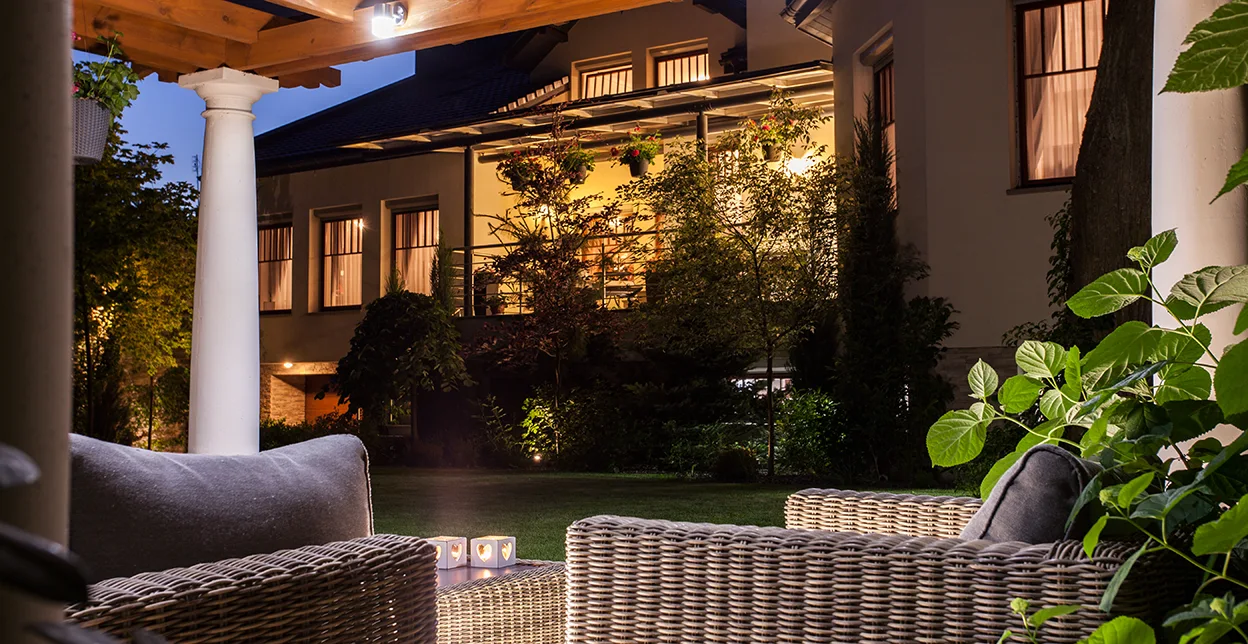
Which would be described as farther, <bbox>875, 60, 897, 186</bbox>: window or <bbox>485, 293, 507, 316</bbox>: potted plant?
<bbox>485, 293, 507, 316</bbox>: potted plant

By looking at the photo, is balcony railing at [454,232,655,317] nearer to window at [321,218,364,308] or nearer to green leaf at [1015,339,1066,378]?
window at [321,218,364,308]

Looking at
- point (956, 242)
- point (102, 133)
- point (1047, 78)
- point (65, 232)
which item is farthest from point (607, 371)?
point (65, 232)

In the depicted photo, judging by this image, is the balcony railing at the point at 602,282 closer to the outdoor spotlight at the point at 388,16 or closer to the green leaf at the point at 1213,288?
the outdoor spotlight at the point at 388,16

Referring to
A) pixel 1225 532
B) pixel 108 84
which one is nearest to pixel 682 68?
pixel 108 84

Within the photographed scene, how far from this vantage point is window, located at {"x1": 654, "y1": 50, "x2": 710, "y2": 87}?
14.8 metres

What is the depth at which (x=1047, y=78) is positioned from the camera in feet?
29.1

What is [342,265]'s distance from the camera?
55.0 feet

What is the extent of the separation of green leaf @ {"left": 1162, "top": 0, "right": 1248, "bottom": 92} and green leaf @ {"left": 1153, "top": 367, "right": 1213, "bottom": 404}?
45 centimetres

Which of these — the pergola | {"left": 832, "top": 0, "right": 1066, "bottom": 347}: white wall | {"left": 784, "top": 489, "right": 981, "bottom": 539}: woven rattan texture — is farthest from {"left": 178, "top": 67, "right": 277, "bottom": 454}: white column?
{"left": 832, "top": 0, "right": 1066, "bottom": 347}: white wall

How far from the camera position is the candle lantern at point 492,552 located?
357 centimetres

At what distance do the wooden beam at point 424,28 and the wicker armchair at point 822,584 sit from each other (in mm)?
3153

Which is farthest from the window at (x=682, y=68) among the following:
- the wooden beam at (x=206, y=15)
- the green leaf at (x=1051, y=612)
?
the green leaf at (x=1051, y=612)

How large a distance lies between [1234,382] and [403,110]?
1674cm

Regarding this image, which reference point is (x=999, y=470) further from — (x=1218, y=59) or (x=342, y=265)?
(x=342, y=265)
